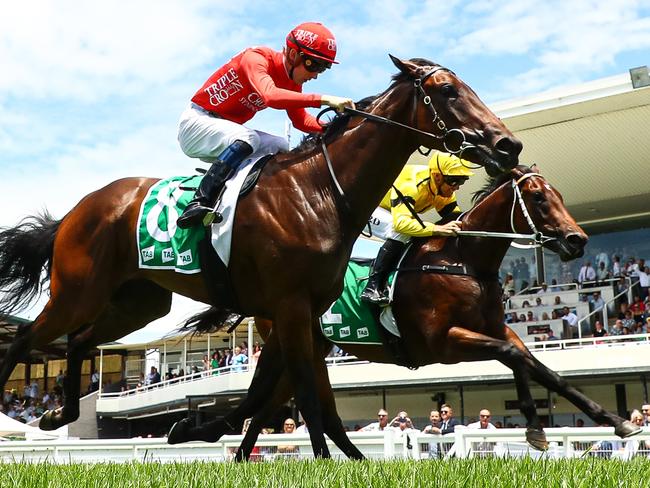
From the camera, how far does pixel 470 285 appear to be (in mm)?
6445

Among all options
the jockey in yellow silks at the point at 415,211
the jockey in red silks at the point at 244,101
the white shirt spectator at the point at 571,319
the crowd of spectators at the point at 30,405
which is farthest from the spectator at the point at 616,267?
the jockey in red silks at the point at 244,101

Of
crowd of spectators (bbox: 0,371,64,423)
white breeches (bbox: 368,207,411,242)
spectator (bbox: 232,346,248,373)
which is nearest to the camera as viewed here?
white breeches (bbox: 368,207,411,242)

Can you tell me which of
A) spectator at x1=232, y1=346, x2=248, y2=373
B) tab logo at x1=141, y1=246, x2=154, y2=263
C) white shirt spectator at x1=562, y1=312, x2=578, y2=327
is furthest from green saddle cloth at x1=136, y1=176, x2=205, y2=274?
spectator at x1=232, y1=346, x2=248, y2=373

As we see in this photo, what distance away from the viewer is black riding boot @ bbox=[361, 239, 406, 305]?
683 cm

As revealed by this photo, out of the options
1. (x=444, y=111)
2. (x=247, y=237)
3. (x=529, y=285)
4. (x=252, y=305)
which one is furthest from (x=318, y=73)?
(x=529, y=285)

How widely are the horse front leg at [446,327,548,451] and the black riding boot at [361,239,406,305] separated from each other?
2.57 feet

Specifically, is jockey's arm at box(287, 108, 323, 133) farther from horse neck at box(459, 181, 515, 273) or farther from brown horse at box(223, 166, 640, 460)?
horse neck at box(459, 181, 515, 273)

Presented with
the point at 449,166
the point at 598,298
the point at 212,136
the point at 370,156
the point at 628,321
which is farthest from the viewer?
the point at 598,298

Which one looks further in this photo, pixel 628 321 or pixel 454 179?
pixel 628 321

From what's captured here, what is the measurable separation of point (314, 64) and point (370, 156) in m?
0.77

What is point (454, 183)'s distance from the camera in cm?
703

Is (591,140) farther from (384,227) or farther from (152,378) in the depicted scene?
(152,378)

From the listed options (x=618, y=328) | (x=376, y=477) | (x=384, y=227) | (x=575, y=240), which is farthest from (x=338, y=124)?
(x=618, y=328)

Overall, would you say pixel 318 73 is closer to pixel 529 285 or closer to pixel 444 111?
pixel 444 111
